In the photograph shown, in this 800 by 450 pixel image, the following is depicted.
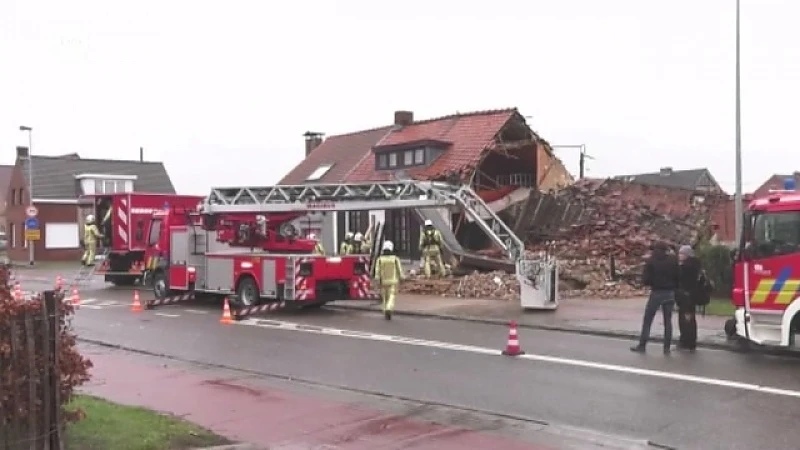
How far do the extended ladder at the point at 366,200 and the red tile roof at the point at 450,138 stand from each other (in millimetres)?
9912

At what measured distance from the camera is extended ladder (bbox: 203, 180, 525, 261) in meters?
18.3

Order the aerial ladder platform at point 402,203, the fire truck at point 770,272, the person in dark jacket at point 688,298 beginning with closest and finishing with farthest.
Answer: the fire truck at point 770,272
the person in dark jacket at point 688,298
the aerial ladder platform at point 402,203

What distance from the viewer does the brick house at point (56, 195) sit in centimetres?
4978

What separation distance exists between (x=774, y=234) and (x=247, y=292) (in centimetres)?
1169

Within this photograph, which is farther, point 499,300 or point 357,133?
point 357,133

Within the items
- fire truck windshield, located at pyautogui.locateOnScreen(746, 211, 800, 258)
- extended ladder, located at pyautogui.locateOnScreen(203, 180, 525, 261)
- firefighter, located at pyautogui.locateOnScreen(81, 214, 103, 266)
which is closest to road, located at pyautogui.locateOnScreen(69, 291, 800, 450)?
fire truck windshield, located at pyautogui.locateOnScreen(746, 211, 800, 258)

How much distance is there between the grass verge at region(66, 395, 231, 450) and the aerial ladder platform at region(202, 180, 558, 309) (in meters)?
10.9

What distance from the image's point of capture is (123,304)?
837 inches

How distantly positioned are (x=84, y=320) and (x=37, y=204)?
3539 cm

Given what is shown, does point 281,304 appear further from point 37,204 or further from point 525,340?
point 37,204

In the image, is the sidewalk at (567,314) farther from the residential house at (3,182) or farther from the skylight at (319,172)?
the residential house at (3,182)

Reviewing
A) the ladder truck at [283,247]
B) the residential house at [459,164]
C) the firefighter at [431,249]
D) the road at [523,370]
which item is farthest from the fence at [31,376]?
the residential house at [459,164]

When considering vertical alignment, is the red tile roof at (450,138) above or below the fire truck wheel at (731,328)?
above

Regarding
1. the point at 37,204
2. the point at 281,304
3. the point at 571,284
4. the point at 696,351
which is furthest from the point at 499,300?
the point at 37,204
